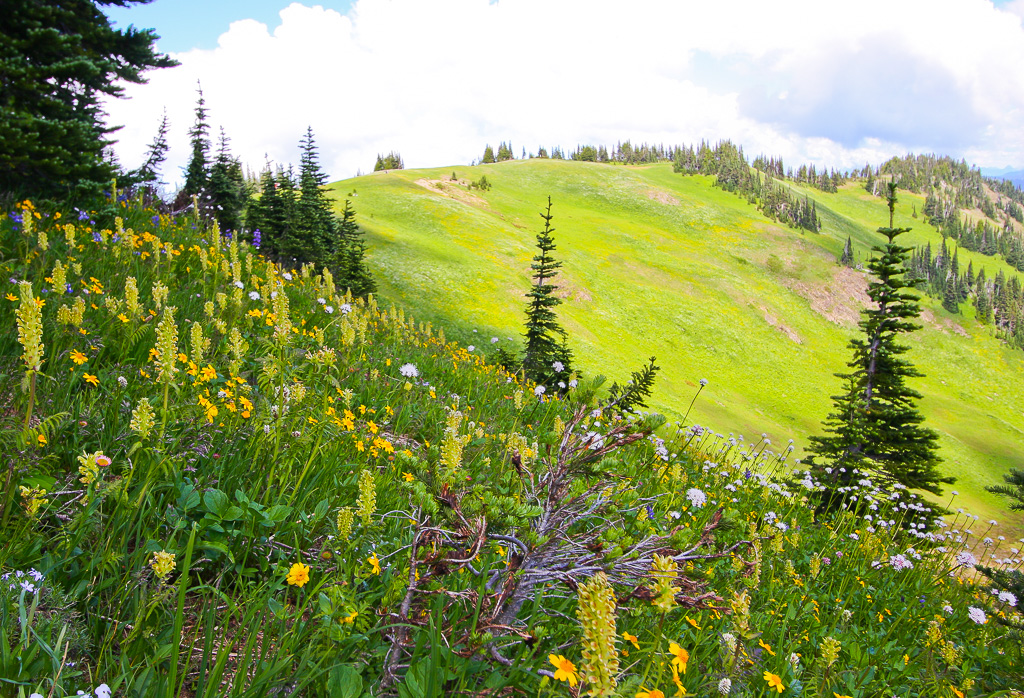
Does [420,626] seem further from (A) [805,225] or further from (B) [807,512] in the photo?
(A) [805,225]

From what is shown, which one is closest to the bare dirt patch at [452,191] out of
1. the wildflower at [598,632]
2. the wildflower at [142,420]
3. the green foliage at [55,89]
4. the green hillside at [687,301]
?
the green hillside at [687,301]

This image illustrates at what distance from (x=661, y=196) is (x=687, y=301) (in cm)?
5260

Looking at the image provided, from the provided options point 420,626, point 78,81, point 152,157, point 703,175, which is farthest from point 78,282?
point 703,175

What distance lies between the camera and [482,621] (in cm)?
186

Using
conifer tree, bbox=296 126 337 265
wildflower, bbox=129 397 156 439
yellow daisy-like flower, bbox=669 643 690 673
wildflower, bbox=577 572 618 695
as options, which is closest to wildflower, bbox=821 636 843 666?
yellow daisy-like flower, bbox=669 643 690 673

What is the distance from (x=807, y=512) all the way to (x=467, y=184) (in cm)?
8621

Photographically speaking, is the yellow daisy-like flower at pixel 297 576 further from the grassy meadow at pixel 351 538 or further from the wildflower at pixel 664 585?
the wildflower at pixel 664 585

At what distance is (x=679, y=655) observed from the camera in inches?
87.8

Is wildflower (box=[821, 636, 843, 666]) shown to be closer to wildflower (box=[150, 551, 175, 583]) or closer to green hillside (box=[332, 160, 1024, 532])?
wildflower (box=[150, 551, 175, 583])

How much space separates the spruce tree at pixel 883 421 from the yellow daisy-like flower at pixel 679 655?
45.2ft

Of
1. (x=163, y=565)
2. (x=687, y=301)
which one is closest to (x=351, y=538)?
(x=163, y=565)

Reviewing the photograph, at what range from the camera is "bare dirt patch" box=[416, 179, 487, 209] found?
2985 inches

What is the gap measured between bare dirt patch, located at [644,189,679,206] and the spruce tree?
85.9 m

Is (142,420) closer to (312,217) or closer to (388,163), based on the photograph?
(312,217)
